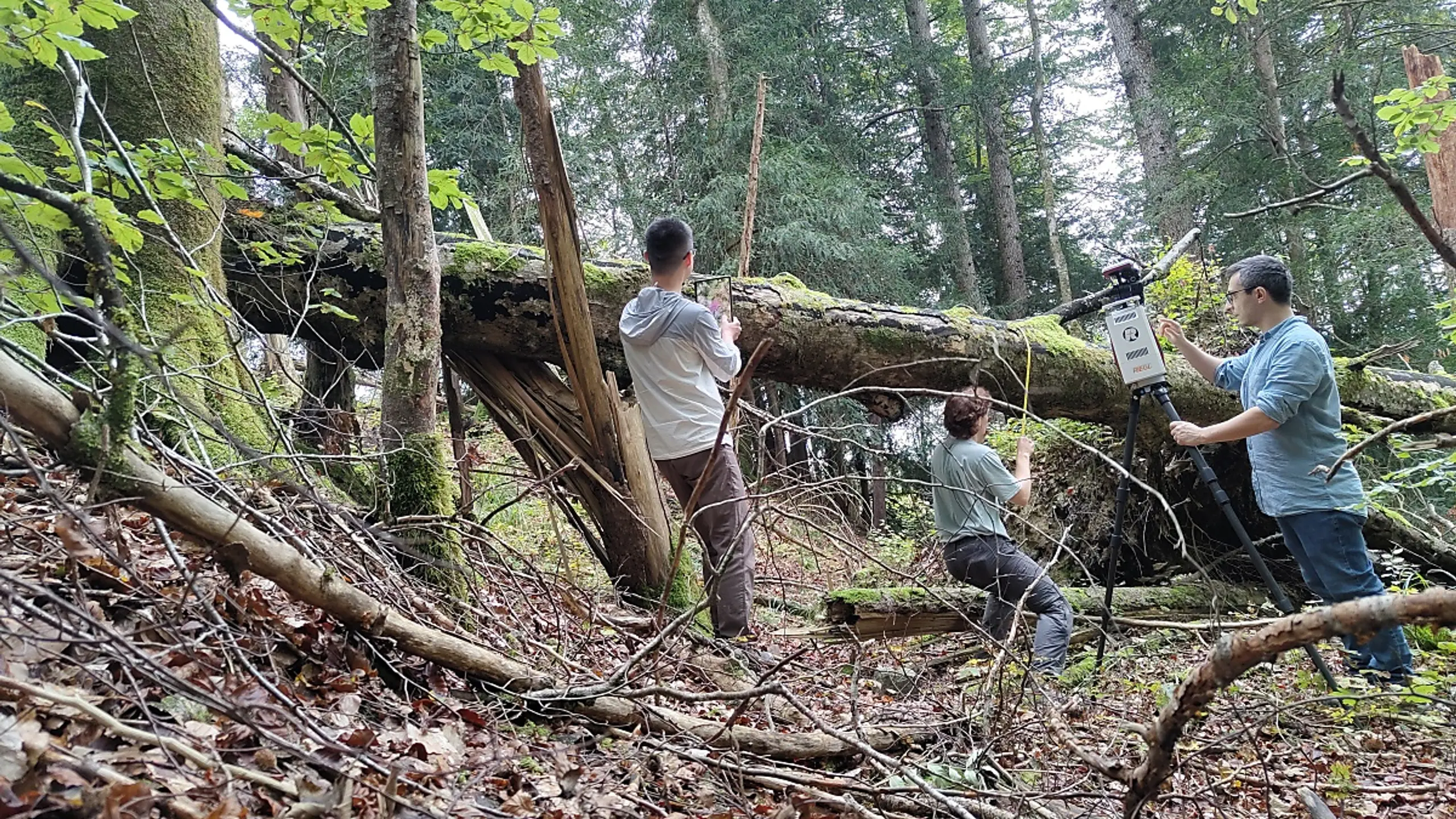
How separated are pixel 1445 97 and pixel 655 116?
32.0 feet

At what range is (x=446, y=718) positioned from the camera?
234cm

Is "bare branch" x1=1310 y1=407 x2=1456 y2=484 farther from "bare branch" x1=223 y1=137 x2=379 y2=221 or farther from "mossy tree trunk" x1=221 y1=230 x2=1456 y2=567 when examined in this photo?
"bare branch" x1=223 y1=137 x2=379 y2=221

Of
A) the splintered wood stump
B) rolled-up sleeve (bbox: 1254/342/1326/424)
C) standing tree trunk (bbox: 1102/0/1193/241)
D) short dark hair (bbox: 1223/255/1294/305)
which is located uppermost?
standing tree trunk (bbox: 1102/0/1193/241)

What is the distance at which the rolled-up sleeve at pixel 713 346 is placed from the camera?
3.82 metres

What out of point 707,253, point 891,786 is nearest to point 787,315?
point 891,786

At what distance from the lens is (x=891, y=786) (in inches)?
83.6

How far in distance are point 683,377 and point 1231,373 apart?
10.1 ft

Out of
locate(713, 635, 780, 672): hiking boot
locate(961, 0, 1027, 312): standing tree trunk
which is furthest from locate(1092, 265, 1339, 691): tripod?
locate(961, 0, 1027, 312): standing tree trunk

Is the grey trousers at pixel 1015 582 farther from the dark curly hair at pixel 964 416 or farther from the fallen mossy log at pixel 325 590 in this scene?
the fallen mossy log at pixel 325 590

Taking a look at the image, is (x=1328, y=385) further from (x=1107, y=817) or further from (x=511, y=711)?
(x=511, y=711)

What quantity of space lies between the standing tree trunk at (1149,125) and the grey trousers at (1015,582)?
9866 millimetres

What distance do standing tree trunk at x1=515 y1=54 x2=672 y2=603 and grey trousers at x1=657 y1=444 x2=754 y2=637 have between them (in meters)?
0.32

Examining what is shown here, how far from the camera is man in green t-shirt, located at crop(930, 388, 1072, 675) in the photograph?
4191 millimetres

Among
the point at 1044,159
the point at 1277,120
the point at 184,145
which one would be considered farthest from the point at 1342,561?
the point at 1044,159
